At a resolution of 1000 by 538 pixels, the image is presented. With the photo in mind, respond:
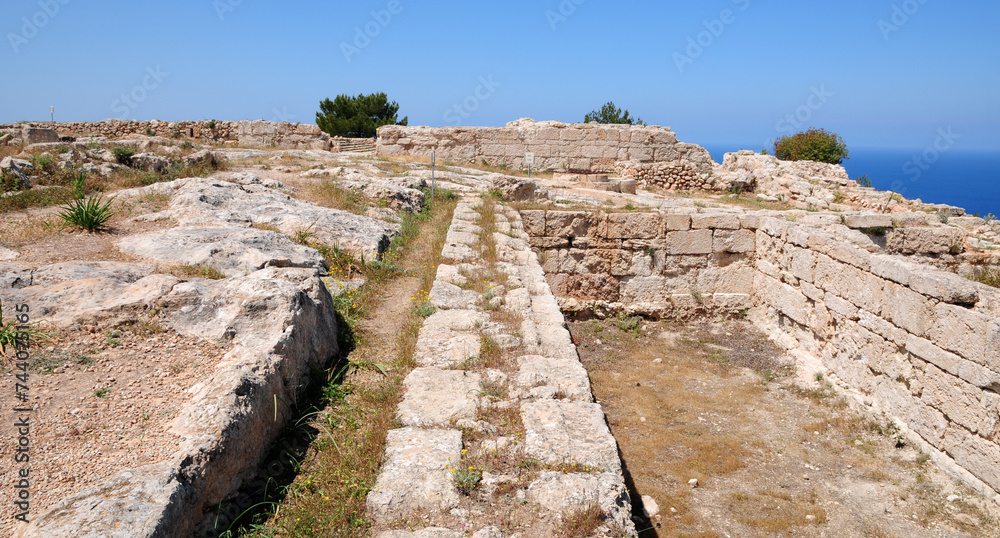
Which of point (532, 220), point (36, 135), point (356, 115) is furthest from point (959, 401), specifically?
point (356, 115)

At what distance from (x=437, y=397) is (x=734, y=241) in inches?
293

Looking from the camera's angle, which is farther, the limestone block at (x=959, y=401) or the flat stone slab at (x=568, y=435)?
the limestone block at (x=959, y=401)

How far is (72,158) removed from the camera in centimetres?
862

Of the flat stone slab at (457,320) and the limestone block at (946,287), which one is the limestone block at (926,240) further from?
the flat stone slab at (457,320)

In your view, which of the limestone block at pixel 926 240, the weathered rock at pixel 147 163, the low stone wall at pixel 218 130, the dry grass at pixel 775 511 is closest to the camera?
the dry grass at pixel 775 511

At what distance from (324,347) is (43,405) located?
5.16 feet

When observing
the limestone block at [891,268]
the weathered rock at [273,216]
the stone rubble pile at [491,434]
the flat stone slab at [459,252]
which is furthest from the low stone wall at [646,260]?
the stone rubble pile at [491,434]

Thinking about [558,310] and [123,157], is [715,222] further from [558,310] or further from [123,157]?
[123,157]

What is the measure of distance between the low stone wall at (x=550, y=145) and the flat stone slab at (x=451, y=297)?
1341 centimetres

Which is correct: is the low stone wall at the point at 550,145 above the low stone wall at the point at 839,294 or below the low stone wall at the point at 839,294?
above

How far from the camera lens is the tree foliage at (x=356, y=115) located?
1114 inches

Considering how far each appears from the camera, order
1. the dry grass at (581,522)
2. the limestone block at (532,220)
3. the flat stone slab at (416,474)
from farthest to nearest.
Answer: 1. the limestone block at (532,220)
2. the flat stone slab at (416,474)
3. the dry grass at (581,522)

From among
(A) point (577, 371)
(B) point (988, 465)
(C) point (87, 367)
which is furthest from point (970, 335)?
(C) point (87, 367)

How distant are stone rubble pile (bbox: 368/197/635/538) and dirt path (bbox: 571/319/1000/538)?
5.60ft
